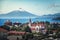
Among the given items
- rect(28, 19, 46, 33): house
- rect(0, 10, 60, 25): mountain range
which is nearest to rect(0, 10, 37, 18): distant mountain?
rect(0, 10, 60, 25): mountain range

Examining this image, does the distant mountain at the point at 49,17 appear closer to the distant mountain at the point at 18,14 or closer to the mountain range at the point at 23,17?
the mountain range at the point at 23,17

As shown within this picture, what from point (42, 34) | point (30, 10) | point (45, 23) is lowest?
point (42, 34)

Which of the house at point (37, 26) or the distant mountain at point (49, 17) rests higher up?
the distant mountain at point (49, 17)

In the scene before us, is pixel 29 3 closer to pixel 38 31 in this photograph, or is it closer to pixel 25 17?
pixel 25 17

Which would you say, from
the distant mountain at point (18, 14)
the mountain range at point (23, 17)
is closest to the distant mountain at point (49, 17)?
the mountain range at point (23, 17)

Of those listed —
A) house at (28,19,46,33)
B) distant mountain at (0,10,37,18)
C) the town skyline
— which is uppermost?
the town skyline

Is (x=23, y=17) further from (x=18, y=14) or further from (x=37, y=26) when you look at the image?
(x=37, y=26)

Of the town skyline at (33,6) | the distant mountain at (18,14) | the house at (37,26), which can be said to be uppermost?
the town skyline at (33,6)

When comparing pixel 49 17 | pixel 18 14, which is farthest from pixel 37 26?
pixel 18 14

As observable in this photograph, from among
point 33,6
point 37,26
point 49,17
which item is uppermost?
point 33,6

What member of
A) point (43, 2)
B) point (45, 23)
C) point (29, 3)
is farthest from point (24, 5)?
A: point (45, 23)

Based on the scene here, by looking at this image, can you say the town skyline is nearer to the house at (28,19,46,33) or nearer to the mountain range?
the mountain range
